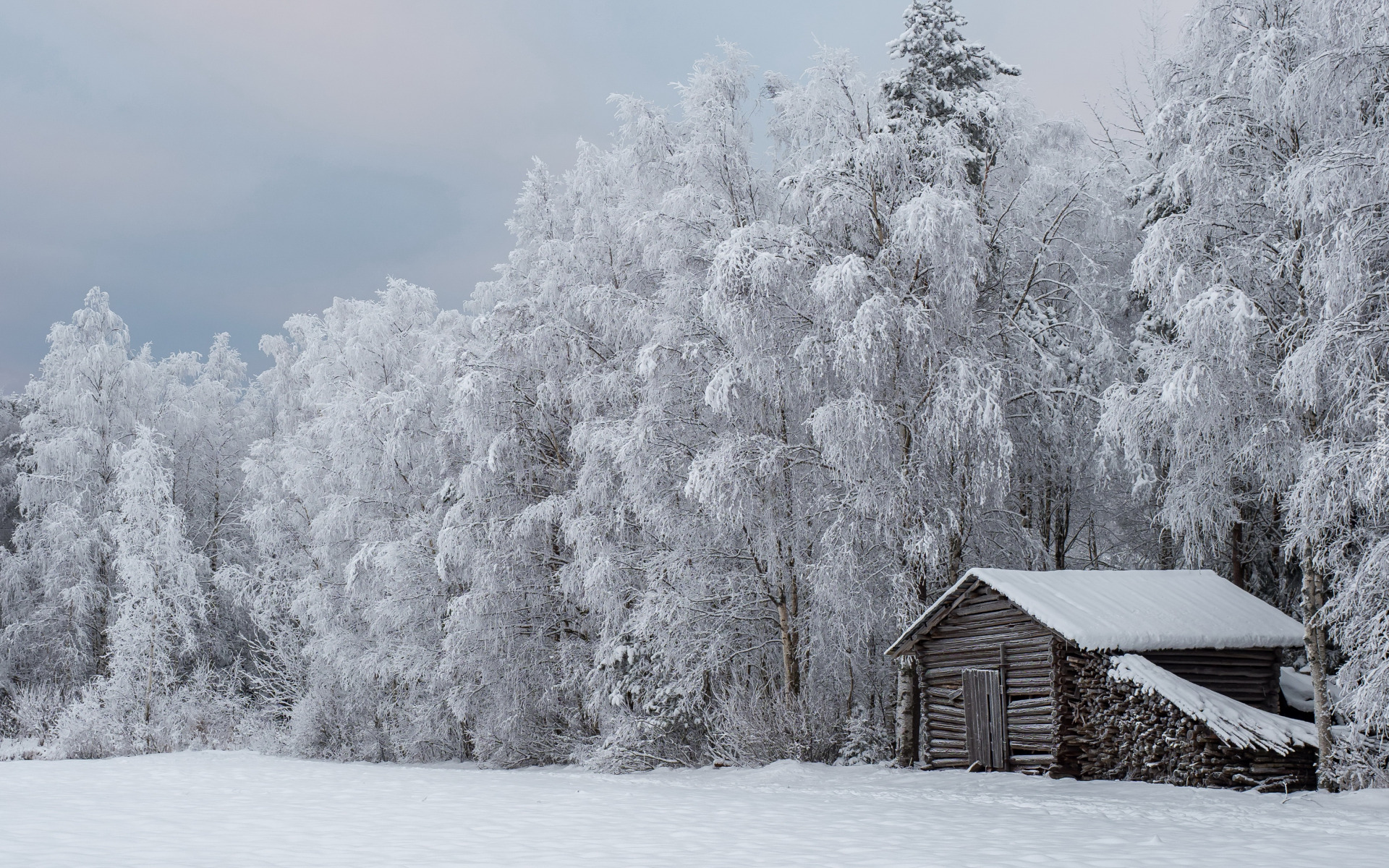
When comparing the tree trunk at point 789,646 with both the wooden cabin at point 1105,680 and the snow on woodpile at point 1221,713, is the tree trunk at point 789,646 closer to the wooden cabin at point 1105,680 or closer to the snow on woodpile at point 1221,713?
the wooden cabin at point 1105,680

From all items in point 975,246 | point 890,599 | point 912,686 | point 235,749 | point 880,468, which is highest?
point 975,246

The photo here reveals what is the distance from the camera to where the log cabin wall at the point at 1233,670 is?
1592 centimetres

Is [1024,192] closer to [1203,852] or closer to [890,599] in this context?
[890,599]

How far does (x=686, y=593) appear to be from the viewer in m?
19.5

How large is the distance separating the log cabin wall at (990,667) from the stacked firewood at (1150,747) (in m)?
0.43

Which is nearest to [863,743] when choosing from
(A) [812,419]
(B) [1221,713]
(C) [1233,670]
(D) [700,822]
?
(A) [812,419]

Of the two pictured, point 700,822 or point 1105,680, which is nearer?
point 700,822

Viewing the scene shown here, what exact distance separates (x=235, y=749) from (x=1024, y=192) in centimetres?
2419

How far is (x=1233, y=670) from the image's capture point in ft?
54.0

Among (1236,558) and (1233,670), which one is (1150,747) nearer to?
(1233,670)

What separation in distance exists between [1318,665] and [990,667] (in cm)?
472

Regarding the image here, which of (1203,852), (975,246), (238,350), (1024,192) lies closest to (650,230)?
(975,246)

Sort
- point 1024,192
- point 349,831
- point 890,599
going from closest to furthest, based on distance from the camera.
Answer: point 349,831 < point 890,599 < point 1024,192

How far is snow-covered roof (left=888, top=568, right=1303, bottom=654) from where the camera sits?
1514 centimetres
